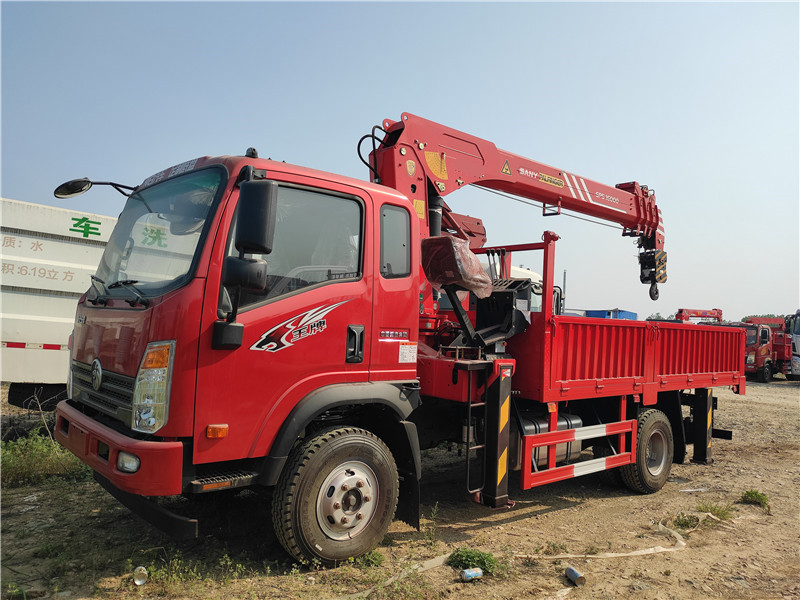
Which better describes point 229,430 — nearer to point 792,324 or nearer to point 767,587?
point 767,587

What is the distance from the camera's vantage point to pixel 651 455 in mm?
6309

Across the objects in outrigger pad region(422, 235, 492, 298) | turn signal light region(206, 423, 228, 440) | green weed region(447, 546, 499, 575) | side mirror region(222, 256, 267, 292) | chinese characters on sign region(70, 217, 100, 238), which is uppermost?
chinese characters on sign region(70, 217, 100, 238)

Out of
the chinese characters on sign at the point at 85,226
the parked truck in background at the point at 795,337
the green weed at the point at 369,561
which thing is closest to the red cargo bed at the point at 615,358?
the green weed at the point at 369,561

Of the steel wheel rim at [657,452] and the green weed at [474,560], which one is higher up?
the steel wheel rim at [657,452]

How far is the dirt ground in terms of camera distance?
3.44m

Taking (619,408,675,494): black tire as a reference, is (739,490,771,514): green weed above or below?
below

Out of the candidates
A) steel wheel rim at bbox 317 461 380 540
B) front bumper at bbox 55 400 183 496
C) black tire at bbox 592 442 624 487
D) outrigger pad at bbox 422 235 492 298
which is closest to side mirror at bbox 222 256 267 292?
front bumper at bbox 55 400 183 496

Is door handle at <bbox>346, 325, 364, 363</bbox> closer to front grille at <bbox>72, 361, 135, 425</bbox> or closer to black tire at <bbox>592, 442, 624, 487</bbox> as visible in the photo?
front grille at <bbox>72, 361, 135, 425</bbox>

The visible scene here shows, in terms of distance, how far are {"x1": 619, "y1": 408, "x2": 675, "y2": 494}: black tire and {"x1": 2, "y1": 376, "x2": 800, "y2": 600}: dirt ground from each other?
0.16 m

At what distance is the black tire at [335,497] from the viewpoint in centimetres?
342

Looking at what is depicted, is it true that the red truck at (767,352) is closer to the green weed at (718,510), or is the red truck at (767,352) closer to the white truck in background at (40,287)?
the green weed at (718,510)

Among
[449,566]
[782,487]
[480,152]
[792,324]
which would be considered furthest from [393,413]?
[792,324]

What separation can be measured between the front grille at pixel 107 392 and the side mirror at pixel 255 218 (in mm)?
1069

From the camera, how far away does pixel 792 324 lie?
68.0 feet
